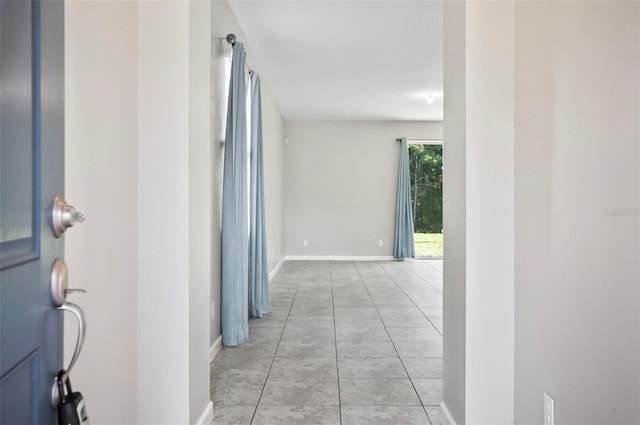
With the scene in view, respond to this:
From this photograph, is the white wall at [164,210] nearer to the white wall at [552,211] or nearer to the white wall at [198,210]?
the white wall at [198,210]

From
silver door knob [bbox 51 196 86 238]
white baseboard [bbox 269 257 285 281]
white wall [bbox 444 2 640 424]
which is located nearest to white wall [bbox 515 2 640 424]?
white wall [bbox 444 2 640 424]

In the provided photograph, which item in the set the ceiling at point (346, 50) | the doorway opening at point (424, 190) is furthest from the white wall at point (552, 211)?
the doorway opening at point (424, 190)

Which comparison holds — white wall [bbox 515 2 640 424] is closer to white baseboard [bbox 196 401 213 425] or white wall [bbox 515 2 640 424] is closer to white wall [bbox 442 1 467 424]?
white wall [bbox 442 1 467 424]

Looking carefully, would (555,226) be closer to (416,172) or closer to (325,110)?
(325,110)

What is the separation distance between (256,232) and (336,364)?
5.41 ft

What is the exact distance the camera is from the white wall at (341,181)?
868cm

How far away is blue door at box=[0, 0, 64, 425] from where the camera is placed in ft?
2.09

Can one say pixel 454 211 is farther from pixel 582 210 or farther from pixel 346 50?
pixel 346 50

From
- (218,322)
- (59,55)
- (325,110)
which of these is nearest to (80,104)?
(59,55)

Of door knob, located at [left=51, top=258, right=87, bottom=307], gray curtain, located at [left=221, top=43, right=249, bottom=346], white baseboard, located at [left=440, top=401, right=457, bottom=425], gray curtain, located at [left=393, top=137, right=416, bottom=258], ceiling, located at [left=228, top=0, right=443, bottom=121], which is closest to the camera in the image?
door knob, located at [left=51, top=258, right=87, bottom=307]

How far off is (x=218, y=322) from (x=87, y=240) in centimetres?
200

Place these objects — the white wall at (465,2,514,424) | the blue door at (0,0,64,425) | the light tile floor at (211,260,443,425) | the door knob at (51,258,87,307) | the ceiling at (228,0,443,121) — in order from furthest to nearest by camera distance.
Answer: the ceiling at (228,0,443,121)
the light tile floor at (211,260,443,425)
the white wall at (465,2,514,424)
the door knob at (51,258,87,307)
the blue door at (0,0,64,425)

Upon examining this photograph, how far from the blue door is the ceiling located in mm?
3057

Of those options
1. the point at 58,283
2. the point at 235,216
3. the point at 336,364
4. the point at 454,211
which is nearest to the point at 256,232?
the point at 235,216
